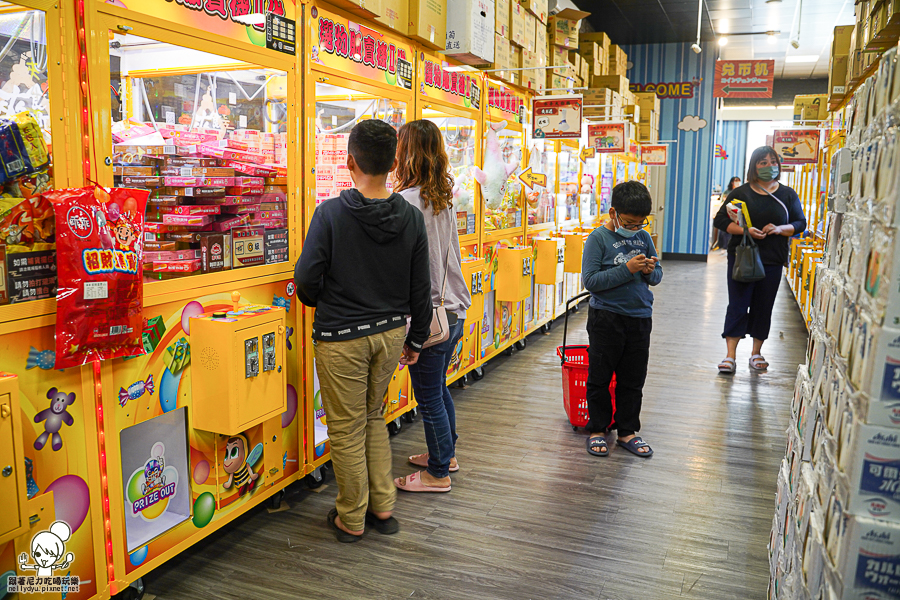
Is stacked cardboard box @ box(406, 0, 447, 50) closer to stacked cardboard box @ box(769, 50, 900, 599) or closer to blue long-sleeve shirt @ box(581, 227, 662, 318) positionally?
blue long-sleeve shirt @ box(581, 227, 662, 318)

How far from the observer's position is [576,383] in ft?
13.6

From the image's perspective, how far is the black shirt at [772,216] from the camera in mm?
5234

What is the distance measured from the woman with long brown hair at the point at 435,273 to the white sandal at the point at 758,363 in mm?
3229

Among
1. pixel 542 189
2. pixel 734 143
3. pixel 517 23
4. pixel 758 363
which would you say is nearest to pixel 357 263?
pixel 517 23

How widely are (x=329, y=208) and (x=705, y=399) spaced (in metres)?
3.37

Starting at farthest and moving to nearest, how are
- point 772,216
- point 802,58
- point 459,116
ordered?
point 802,58, point 772,216, point 459,116

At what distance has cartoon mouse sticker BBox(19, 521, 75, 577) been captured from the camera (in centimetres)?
202

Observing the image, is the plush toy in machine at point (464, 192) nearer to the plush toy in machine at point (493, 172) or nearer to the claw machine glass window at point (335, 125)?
the plush toy in machine at point (493, 172)

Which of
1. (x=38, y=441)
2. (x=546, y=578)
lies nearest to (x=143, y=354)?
(x=38, y=441)

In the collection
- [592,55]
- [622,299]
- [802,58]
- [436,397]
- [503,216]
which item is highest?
[802,58]

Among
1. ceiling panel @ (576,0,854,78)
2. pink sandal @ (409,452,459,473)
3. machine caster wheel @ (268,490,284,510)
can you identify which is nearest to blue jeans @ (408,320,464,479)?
pink sandal @ (409,452,459,473)

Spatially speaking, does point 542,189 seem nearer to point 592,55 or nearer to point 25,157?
point 592,55

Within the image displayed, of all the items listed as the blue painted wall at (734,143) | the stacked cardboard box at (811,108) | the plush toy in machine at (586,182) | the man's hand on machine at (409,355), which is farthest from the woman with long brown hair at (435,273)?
the blue painted wall at (734,143)

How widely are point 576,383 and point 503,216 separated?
6.60 feet
